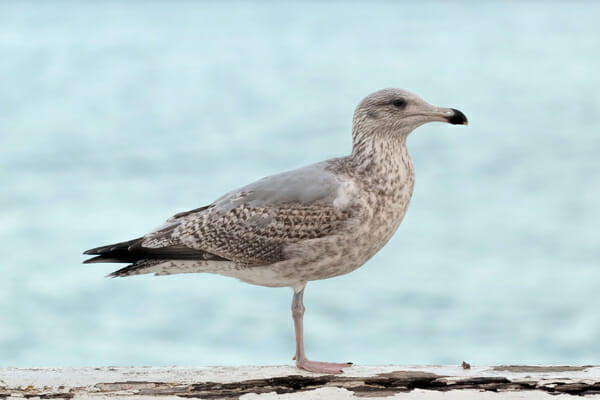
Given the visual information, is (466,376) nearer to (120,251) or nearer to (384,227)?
(384,227)

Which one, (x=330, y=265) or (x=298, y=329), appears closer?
(x=330, y=265)

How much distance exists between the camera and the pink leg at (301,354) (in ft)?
13.8

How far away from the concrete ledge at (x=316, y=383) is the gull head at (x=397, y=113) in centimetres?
102

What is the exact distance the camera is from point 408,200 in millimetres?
4211

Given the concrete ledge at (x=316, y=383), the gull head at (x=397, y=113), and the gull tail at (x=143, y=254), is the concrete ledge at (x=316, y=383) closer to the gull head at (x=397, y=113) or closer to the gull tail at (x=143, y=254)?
the gull tail at (x=143, y=254)

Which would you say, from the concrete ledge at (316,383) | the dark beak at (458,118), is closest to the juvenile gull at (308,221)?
the dark beak at (458,118)

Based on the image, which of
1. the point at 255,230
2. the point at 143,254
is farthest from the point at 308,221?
the point at 143,254

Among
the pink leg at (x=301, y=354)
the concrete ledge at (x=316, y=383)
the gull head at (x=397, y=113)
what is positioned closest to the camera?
the concrete ledge at (x=316, y=383)

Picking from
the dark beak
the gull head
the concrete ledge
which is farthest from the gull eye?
the concrete ledge

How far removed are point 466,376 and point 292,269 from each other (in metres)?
0.84

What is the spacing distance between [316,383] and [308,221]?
0.67m

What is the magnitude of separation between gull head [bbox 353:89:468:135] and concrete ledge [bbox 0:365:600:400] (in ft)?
3.35

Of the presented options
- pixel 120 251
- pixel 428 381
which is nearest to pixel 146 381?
pixel 120 251

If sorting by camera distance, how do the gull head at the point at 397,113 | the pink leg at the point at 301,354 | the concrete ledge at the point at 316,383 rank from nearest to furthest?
the concrete ledge at the point at 316,383, the gull head at the point at 397,113, the pink leg at the point at 301,354
